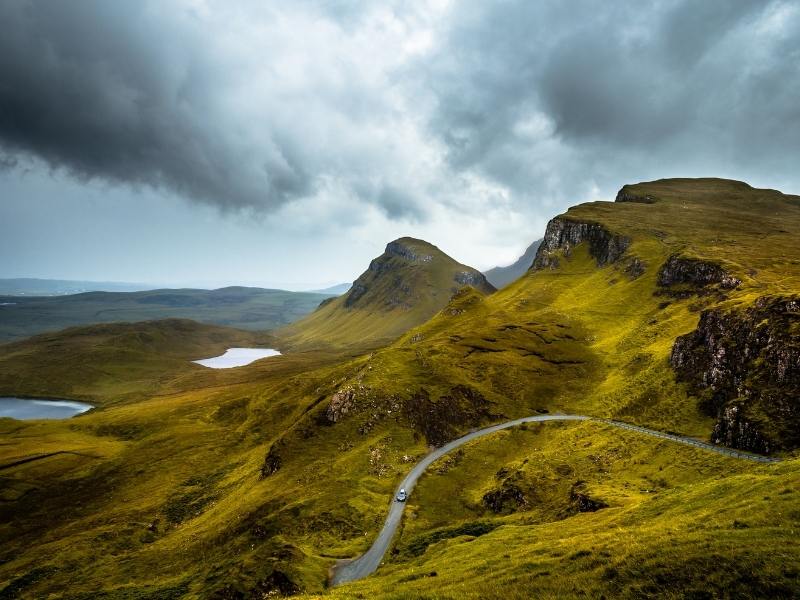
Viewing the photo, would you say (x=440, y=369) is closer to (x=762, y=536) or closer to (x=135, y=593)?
(x=135, y=593)

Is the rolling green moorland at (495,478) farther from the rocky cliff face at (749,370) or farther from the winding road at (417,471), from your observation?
the winding road at (417,471)

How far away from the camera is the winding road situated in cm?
6300

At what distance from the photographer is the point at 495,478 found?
89.4 metres

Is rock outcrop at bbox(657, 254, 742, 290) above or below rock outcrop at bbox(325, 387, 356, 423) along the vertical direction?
above

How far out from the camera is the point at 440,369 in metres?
137

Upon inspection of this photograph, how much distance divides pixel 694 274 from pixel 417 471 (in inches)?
5399

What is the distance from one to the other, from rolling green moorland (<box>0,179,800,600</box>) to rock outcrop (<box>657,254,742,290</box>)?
0.81m

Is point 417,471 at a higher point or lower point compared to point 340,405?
lower

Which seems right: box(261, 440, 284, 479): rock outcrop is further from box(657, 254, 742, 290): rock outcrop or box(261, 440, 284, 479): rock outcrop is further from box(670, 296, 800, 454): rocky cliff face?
box(657, 254, 742, 290): rock outcrop

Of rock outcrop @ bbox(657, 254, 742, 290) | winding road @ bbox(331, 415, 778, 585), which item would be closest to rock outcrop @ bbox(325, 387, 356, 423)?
winding road @ bbox(331, 415, 778, 585)

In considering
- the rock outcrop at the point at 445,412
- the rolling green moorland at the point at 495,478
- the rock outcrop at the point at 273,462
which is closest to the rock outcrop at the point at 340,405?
the rolling green moorland at the point at 495,478

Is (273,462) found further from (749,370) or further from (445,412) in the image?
(749,370)

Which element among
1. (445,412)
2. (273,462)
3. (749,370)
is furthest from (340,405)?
(749,370)

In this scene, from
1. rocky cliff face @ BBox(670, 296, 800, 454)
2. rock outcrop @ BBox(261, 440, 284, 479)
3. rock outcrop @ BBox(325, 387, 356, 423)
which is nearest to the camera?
rocky cliff face @ BBox(670, 296, 800, 454)
